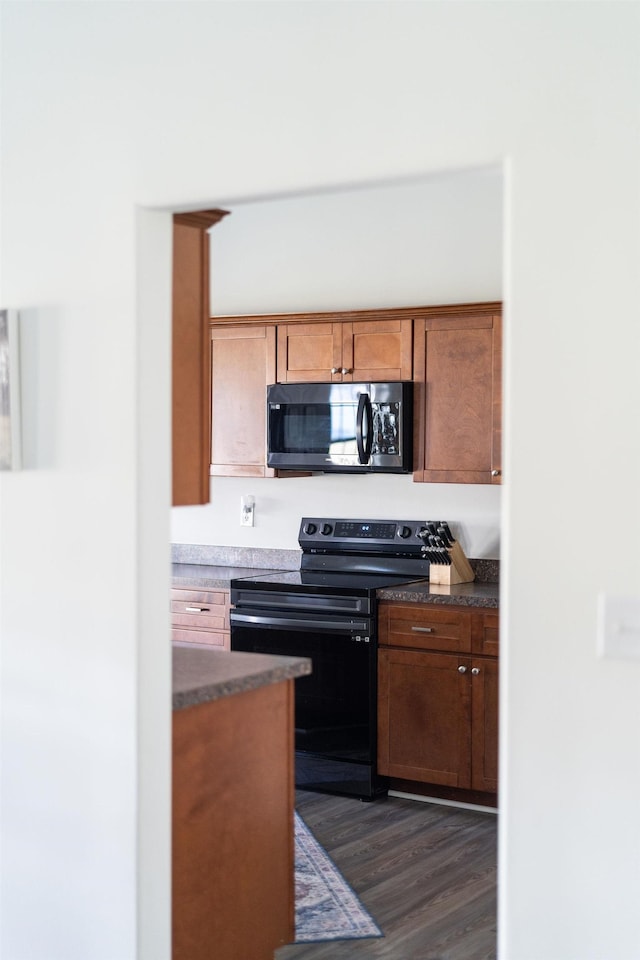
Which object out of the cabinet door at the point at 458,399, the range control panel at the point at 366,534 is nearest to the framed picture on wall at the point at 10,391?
the cabinet door at the point at 458,399

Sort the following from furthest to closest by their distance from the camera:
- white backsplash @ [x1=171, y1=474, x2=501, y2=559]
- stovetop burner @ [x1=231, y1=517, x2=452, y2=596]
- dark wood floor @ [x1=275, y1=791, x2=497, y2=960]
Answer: white backsplash @ [x1=171, y1=474, x2=501, y2=559], stovetop burner @ [x1=231, y1=517, x2=452, y2=596], dark wood floor @ [x1=275, y1=791, x2=497, y2=960]

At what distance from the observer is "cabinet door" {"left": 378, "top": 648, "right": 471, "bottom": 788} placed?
4352 millimetres

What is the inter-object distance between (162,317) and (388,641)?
8.02ft

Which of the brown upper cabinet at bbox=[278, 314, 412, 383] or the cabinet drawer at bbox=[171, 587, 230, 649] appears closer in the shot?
the brown upper cabinet at bbox=[278, 314, 412, 383]

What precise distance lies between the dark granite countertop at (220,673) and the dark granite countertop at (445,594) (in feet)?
5.62

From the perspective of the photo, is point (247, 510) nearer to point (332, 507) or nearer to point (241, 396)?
point (332, 507)

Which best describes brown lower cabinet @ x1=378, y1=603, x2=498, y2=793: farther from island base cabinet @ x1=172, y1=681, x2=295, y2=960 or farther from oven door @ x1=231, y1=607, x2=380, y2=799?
island base cabinet @ x1=172, y1=681, x2=295, y2=960

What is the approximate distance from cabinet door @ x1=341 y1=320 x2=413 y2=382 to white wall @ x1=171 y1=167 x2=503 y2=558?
36cm

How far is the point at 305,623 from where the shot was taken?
4609mm

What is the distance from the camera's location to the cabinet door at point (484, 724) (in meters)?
4.27

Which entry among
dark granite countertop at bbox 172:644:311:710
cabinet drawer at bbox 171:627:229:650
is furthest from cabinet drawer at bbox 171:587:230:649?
dark granite countertop at bbox 172:644:311:710

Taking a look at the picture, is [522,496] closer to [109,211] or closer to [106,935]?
[109,211]

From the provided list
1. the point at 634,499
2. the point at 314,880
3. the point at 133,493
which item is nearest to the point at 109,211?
the point at 133,493

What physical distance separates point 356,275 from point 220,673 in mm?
2992
